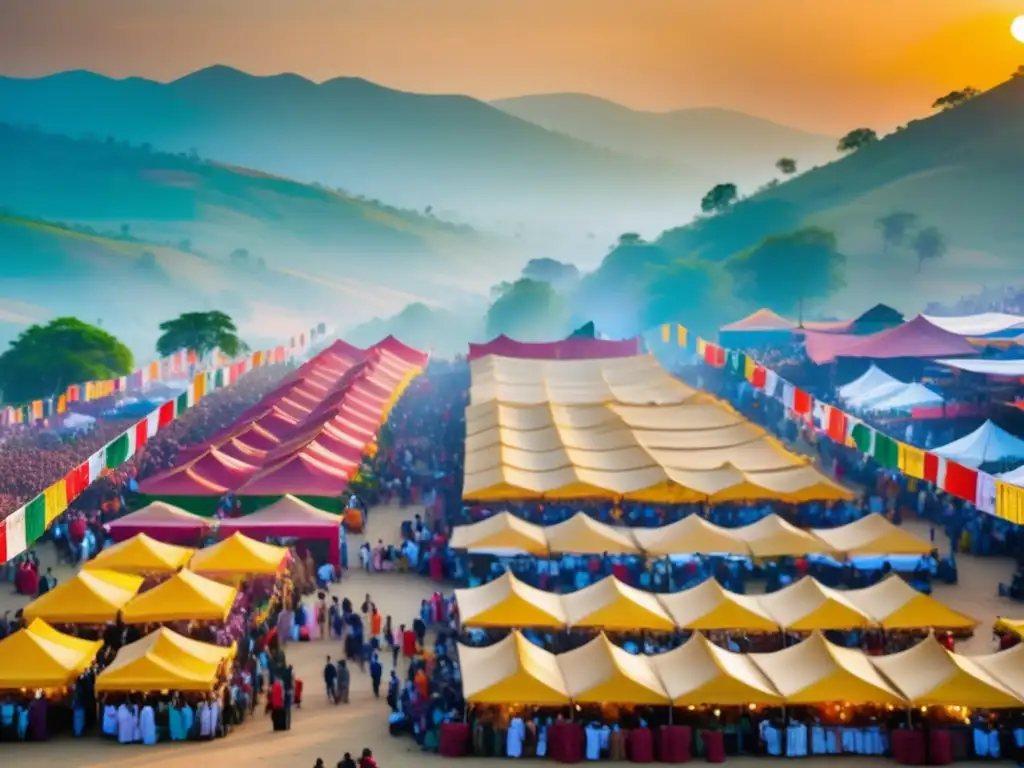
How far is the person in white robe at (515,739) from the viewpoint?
58.2 feet

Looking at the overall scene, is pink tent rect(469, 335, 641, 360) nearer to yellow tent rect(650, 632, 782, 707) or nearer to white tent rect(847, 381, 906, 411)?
white tent rect(847, 381, 906, 411)

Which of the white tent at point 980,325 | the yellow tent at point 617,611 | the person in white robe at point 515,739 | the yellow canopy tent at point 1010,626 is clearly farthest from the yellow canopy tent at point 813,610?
the white tent at point 980,325

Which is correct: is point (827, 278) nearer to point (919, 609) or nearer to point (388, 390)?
point (388, 390)

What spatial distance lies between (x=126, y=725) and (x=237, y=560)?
578 centimetres

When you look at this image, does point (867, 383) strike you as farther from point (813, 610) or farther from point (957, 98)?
point (957, 98)

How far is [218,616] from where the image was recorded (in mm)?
21219

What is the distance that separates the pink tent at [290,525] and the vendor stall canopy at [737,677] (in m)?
8.61

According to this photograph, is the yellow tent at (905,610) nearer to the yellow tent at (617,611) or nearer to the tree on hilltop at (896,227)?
the yellow tent at (617,611)

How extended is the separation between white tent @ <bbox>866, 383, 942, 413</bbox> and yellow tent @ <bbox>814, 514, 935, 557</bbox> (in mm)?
13724

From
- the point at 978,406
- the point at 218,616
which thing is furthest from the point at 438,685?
the point at 978,406

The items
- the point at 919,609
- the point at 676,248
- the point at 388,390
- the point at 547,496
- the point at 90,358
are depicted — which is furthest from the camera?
the point at 676,248

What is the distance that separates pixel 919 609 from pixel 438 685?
7.20m

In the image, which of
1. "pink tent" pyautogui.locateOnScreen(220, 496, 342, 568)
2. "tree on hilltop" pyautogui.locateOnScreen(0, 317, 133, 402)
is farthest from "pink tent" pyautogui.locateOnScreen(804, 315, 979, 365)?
"tree on hilltop" pyautogui.locateOnScreen(0, 317, 133, 402)

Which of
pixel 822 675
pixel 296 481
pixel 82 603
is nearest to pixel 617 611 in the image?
pixel 822 675
